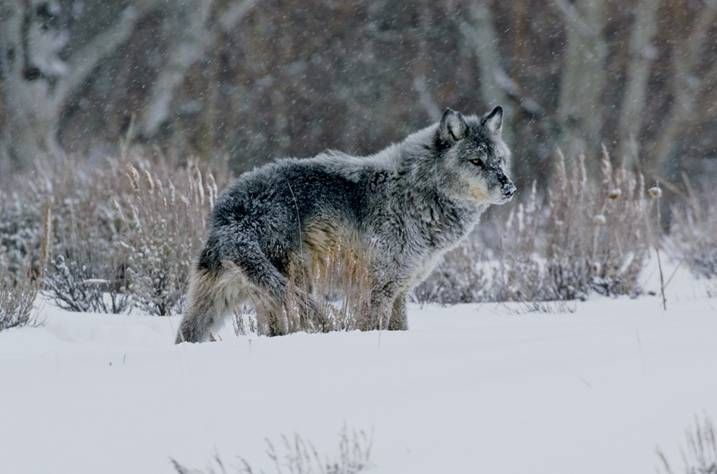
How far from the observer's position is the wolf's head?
6750mm

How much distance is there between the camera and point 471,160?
22.2 feet

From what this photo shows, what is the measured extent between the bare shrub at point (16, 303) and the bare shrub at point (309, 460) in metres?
3.96

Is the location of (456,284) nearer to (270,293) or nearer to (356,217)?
(356,217)

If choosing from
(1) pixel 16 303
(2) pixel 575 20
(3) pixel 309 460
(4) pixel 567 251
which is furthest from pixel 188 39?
(3) pixel 309 460

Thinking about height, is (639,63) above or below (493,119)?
above

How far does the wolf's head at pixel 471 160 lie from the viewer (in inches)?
266

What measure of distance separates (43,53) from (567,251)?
54.3 feet

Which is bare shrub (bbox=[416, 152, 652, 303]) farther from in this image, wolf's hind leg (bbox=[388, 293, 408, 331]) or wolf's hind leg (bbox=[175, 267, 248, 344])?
wolf's hind leg (bbox=[175, 267, 248, 344])

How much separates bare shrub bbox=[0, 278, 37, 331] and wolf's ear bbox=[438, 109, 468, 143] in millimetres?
2919

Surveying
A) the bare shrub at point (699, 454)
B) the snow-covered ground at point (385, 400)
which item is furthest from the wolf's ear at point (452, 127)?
the bare shrub at point (699, 454)

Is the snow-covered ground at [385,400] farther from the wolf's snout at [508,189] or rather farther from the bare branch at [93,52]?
the bare branch at [93,52]

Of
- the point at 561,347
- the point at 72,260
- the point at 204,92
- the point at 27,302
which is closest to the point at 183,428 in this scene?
the point at 561,347

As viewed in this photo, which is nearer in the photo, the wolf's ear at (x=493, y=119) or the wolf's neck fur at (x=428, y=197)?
the wolf's neck fur at (x=428, y=197)

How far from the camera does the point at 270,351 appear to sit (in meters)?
4.51
